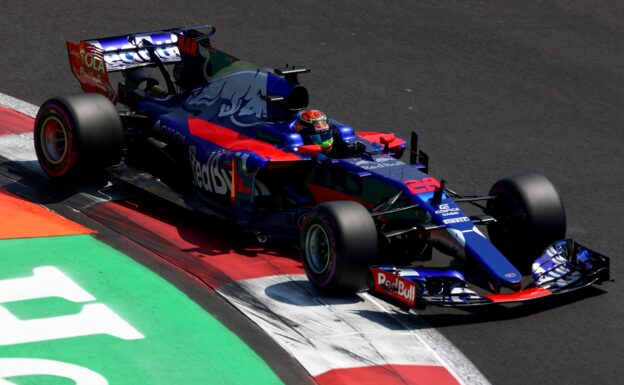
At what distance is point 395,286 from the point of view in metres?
10.0

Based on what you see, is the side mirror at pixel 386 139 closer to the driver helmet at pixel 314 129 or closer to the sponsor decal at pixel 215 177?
the driver helmet at pixel 314 129

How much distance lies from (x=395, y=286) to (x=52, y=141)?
14.4 feet

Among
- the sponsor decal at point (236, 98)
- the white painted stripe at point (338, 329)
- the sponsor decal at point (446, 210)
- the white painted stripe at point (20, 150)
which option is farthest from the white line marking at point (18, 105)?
the sponsor decal at point (446, 210)

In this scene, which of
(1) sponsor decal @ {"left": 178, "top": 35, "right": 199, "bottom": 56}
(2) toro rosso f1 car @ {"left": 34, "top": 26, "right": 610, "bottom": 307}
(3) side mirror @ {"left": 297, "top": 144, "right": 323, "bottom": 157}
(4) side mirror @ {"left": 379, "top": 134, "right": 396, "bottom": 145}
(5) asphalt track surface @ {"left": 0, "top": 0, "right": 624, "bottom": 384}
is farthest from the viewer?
(5) asphalt track surface @ {"left": 0, "top": 0, "right": 624, "bottom": 384}

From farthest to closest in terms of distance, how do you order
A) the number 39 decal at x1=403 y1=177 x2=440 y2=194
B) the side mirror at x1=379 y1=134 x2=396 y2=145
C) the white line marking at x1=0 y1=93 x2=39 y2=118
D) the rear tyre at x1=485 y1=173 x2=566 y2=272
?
1. the white line marking at x1=0 y1=93 x2=39 y2=118
2. the side mirror at x1=379 y1=134 x2=396 y2=145
3. the rear tyre at x1=485 y1=173 x2=566 y2=272
4. the number 39 decal at x1=403 y1=177 x2=440 y2=194

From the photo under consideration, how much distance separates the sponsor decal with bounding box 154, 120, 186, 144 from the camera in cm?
1240

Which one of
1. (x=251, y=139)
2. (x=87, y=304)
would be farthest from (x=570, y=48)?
(x=87, y=304)

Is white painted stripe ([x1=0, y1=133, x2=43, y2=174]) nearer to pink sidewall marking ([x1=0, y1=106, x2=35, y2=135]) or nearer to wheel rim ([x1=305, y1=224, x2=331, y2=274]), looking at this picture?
pink sidewall marking ([x1=0, y1=106, x2=35, y2=135])

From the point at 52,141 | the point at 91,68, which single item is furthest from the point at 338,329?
the point at 91,68

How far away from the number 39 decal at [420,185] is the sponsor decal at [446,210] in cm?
21

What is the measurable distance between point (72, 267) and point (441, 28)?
31.9 feet

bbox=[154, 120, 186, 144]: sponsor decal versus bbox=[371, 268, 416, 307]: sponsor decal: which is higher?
bbox=[154, 120, 186, 144]: sponsor decal

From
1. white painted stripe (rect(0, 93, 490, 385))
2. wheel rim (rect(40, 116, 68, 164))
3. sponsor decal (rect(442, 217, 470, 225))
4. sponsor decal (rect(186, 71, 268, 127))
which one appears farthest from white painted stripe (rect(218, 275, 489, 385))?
wheel rim (rect(40, 116, 68, 164))

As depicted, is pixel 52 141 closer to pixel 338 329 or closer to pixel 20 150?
pixel 20 150
